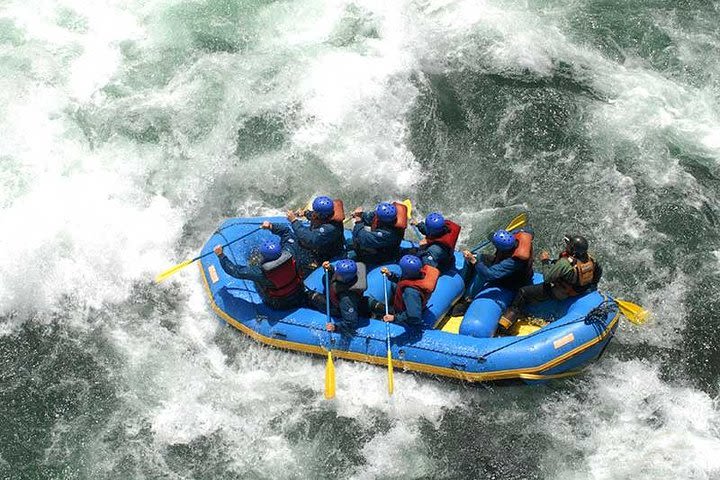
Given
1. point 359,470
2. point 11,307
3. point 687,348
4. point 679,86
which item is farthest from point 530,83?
point 11,307

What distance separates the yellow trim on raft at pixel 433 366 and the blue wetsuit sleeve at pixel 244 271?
69 cm

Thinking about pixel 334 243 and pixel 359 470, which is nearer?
pixel 359 470

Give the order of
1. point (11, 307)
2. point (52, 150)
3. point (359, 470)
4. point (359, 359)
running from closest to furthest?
point (359, 470), point (359, 359), point (11, 307), point (52, 150)

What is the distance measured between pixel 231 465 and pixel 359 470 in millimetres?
1463

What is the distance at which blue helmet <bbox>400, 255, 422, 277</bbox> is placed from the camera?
7.92 m

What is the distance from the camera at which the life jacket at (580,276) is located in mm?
8016

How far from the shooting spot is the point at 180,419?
840cm

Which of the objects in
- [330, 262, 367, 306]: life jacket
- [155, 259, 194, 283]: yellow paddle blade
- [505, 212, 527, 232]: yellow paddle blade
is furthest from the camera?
[505, 212, 527, 232]: yellow paddle blade

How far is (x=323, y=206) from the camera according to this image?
8.62m

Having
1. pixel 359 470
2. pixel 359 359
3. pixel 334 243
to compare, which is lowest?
pixel 359 470

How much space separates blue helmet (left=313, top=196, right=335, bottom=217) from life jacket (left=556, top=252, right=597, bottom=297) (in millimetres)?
2831

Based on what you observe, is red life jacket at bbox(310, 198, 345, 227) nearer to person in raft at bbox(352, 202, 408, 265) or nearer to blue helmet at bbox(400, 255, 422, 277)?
person in raft at bbox(352, 202, 408, 265)

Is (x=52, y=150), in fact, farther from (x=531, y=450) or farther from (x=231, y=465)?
(x=531, y=450)

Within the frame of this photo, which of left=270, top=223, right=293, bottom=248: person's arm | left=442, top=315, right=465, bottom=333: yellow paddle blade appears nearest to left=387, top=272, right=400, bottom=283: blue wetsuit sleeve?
left=442, top=315, right=465, bottom=333: yellow paddle blade
